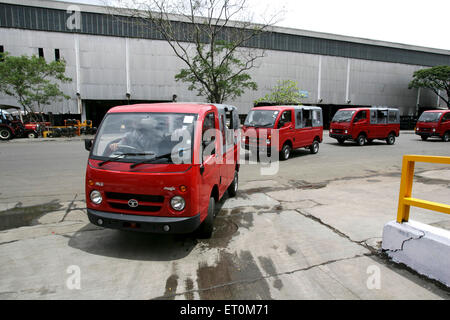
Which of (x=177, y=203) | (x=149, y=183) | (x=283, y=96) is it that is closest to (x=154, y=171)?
(x=149, y=183)

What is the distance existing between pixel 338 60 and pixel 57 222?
43.6m

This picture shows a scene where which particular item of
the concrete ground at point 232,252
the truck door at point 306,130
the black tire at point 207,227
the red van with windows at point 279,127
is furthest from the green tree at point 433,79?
the black tire at point 207,227

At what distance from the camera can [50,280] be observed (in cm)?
325

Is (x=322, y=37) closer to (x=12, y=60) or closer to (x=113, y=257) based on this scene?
(x=12, y=60)

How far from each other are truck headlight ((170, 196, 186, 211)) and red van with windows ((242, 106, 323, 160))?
25.5ft

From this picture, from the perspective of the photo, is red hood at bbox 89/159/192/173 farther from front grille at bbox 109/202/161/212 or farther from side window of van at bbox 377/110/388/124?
side window of van at bbox 377/110/388/124

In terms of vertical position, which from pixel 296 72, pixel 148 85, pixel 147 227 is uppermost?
pixel 296 72

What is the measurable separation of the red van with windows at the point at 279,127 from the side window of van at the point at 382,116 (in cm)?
681

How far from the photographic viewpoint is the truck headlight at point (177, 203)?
366 cm

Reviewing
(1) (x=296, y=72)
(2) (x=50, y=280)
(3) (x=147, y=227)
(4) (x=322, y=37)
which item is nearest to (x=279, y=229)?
(3) (x=147, y=227)

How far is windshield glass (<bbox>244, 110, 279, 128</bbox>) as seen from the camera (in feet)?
36.9

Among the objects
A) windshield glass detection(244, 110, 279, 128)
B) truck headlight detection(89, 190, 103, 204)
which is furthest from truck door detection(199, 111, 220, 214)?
windshield glass detection(244, 110, 279, 128)

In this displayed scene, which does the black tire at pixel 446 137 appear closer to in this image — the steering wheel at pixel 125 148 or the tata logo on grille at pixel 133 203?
the steering wheel at pixel 125 148

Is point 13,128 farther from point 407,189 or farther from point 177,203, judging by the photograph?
point 407,189
